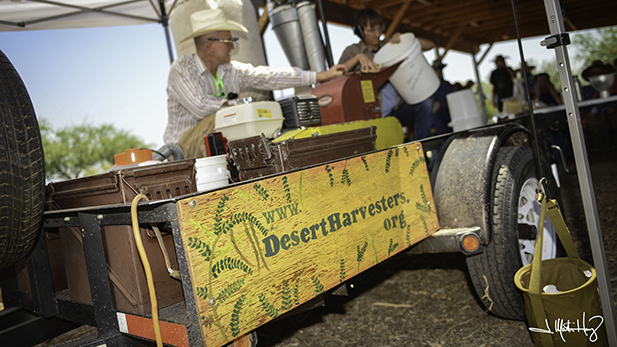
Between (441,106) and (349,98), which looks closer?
(349,98)

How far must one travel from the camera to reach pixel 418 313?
2.78 m

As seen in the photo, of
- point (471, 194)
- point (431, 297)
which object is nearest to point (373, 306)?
point (431, 297)

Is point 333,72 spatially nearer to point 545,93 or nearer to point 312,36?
point 312,36

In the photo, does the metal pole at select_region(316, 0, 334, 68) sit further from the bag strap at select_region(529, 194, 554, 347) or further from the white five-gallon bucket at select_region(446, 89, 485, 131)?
the bag strap at select_region(529, 194, 554, 347)

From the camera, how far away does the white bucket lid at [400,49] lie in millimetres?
3303

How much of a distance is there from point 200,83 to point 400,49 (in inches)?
60.0

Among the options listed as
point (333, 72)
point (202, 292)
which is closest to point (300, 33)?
point (333, 72)

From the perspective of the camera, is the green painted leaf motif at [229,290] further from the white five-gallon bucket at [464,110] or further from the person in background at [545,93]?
the person in background at [545,93]

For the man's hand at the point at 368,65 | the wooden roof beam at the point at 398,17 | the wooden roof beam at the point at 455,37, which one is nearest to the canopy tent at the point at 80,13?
Result: the wooden roof beam at the point at 398,17

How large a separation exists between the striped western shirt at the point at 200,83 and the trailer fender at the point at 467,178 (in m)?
1.43

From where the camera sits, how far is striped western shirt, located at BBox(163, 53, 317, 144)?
10.3 ft

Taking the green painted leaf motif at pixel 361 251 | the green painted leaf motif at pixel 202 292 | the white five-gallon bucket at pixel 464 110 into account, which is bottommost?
the green painted leaf motif at pixel 361 251

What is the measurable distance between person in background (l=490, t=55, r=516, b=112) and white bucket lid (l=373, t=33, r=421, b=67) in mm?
1921

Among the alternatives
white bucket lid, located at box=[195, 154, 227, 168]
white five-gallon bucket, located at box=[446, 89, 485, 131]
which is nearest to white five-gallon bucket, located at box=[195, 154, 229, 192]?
white bucket lid, located at box=[195, 154, 227, 168]
